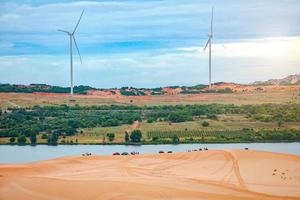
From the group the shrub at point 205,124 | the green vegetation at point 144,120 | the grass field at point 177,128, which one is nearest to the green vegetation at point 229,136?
the green vegetation at point 144,120

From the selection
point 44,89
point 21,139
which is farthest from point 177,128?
point 44,89

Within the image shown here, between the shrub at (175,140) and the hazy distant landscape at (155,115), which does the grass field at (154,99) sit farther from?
the shrub at (175,140)

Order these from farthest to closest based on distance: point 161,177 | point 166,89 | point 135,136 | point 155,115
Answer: point 166,89
point 155,115
point 135,136
point 161,177

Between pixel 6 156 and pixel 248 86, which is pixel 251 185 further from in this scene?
pixel 248 86

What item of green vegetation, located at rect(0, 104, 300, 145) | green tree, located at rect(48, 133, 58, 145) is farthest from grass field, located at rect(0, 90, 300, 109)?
green tree, located at rect(48, 133, 58, 145)

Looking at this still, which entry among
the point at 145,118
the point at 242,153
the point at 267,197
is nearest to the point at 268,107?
the point at 145,118

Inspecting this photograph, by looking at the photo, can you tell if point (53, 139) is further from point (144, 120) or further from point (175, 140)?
point (175, 140)

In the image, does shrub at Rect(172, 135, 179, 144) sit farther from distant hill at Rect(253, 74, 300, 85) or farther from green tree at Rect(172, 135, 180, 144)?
distant hill at Rect(253, 74, 300, 85)
